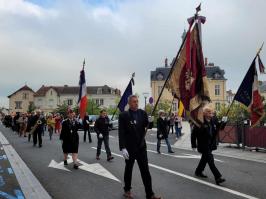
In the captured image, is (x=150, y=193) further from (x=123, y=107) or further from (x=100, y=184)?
(x=123, y=107)

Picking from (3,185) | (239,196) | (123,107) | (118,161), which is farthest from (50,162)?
(239,196)

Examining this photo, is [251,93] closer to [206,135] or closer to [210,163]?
[206,135]

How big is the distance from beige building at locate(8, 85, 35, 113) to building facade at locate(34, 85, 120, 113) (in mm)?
13065

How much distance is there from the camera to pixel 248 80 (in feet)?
45.2

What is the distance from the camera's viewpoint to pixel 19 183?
33.6 feet

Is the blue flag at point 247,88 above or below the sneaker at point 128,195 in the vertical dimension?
above

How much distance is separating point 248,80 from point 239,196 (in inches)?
237

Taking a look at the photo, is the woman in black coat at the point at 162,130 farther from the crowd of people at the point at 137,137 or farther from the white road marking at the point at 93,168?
the white road marking at the point at 93,168

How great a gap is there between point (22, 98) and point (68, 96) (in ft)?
82.3

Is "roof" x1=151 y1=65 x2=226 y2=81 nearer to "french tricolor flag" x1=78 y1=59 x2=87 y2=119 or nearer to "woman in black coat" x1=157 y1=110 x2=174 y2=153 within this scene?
"french tricolor flag" x1=78 y1=59 x2=87 y2=119

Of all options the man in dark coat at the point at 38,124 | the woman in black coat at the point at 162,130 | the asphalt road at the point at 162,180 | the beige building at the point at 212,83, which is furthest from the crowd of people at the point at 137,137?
the beige building at the point at 212,83

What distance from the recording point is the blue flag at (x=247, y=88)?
13.7 metres

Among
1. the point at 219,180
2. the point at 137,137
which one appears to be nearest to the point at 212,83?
the point at 219,180

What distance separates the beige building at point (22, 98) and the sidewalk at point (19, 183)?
135 meters
